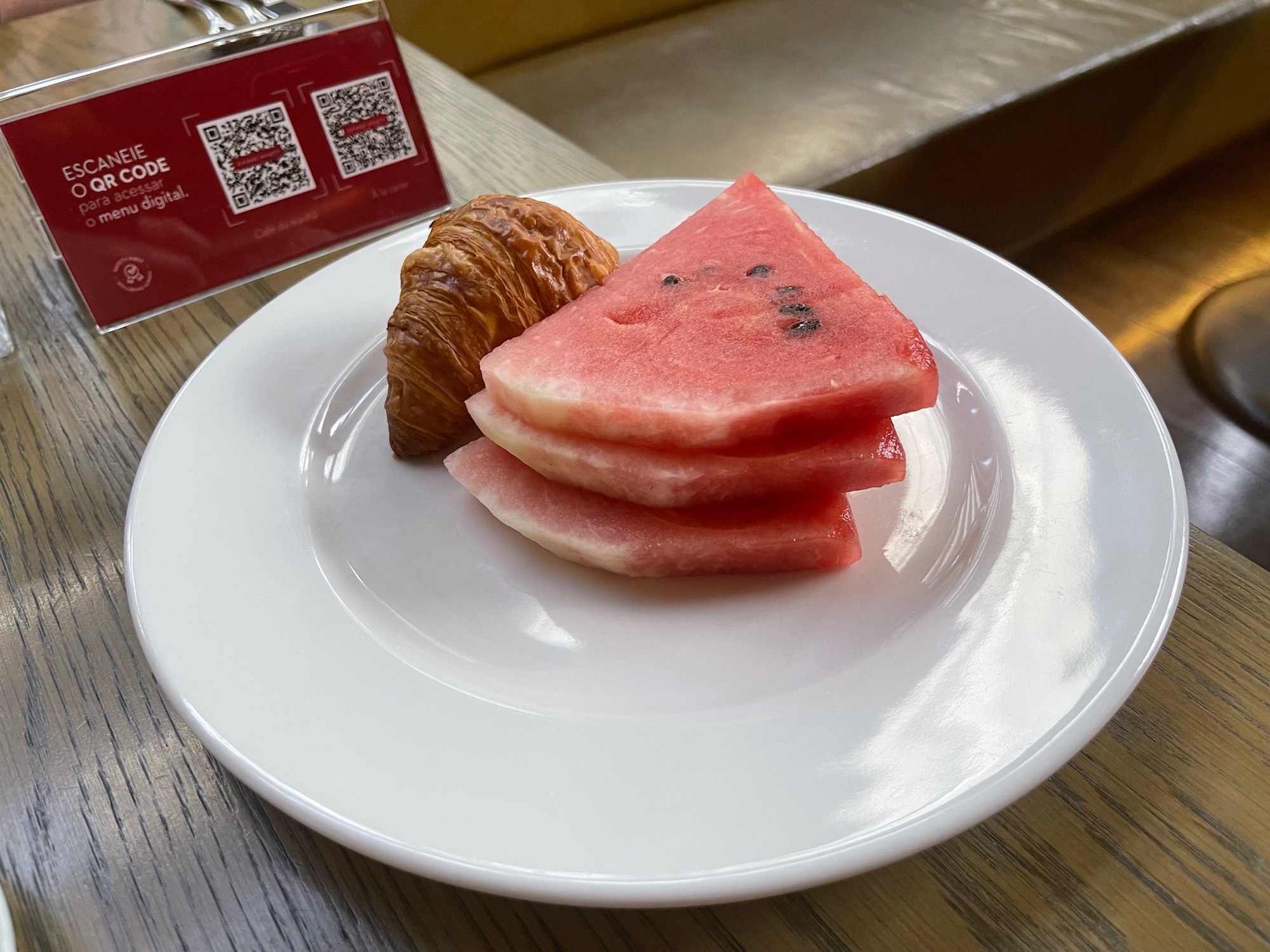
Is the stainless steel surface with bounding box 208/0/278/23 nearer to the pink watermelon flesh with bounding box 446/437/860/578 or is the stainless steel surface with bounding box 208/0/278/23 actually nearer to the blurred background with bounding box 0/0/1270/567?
the blurred background with bounding box 0/0/1270/567

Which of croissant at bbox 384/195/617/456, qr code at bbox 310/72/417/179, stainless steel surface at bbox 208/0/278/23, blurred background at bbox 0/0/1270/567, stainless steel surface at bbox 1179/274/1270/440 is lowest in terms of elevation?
stainless steel surface at bbox 1179/274/1270/440

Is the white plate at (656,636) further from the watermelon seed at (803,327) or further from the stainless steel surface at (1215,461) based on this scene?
the stainless steel surface at (1215,461)

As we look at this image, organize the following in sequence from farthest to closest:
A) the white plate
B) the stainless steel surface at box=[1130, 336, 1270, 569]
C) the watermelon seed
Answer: the stainless steel surface at box=[1130, 336, 1270, 569] < the watermelon seed < the white plate

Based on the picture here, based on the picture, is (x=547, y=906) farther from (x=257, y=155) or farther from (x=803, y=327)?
(x=257, y=155)

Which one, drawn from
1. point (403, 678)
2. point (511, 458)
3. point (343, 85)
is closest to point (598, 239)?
point (511, 458)

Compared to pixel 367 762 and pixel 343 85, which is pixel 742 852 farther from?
pixel 343 85

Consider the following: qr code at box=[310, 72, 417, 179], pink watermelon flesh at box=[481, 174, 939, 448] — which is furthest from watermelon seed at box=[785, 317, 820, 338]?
qr code at box=[310, 72, 417, 179]

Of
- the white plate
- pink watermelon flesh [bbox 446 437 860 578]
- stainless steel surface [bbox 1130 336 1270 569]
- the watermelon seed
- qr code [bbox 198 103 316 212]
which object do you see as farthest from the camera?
stainless steel surface [bbox 1130 336 1270 569]

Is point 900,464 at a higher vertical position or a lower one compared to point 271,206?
lower

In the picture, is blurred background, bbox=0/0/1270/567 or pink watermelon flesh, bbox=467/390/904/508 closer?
pink watermelon flesh, bbox=467/390/904/508
